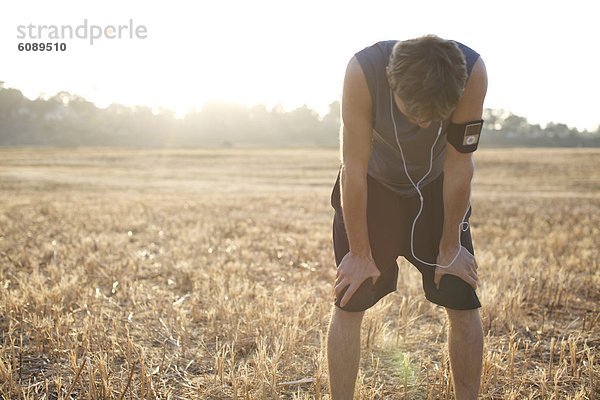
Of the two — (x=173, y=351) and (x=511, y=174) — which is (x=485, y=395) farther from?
(x=511, y=174)

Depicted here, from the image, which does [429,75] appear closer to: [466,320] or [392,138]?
[392,138]

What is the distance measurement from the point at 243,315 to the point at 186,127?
321ft

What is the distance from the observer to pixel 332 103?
4624 inches

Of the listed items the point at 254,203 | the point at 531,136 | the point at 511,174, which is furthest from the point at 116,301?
the point at 531,136

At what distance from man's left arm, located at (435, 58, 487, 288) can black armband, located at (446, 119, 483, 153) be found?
0.09ft

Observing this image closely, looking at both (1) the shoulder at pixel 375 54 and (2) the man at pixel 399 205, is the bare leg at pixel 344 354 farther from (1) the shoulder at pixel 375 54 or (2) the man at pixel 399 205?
(1) the shoulder at pixel 375 54

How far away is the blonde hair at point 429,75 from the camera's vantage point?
2102 mm

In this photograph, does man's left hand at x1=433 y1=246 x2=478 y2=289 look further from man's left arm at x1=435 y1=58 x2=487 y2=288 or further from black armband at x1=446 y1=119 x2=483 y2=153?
black armband at x1=446 y1=119 x2=483 y2=153

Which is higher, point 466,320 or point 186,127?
point 186,127

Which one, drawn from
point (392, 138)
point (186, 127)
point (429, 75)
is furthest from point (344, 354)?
point (186, 127)

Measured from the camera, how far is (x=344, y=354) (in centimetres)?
252

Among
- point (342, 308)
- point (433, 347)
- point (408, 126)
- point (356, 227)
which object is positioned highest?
point (408, 126)

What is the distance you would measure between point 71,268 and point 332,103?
11527cm

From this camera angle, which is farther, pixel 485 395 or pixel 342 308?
pixel 485 395
